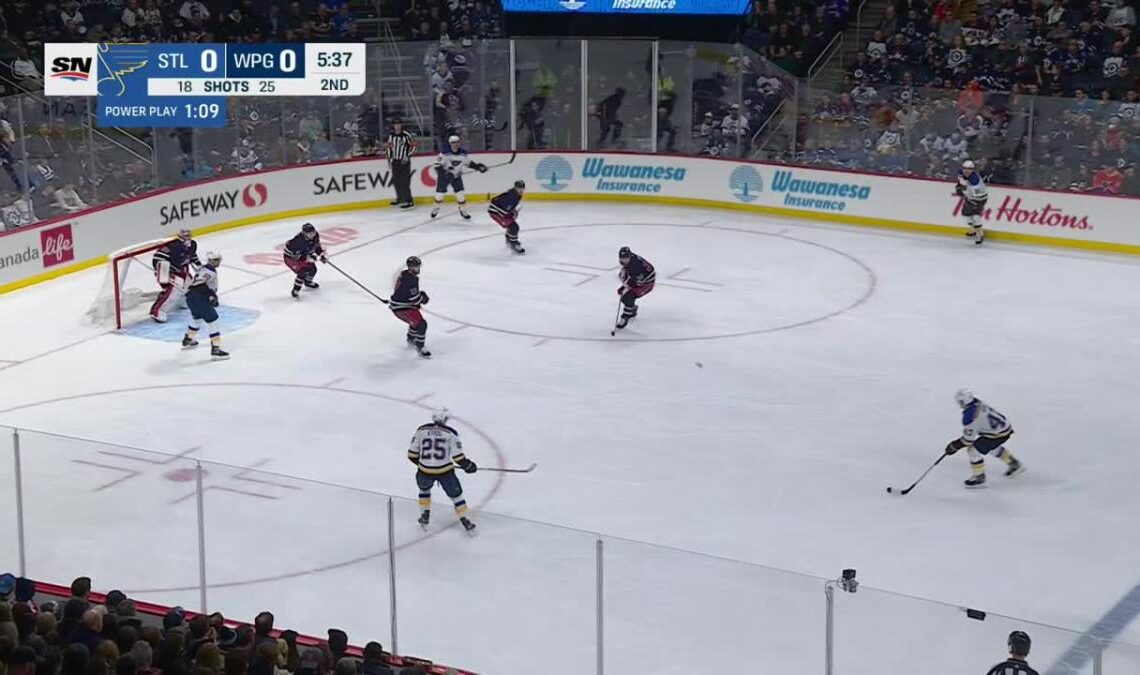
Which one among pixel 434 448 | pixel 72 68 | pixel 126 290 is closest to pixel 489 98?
pixel 72 68

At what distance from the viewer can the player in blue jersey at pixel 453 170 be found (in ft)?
82.0

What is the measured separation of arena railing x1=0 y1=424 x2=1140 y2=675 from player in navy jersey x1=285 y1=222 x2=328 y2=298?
9559 millimetres

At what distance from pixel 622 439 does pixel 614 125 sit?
41.4ft

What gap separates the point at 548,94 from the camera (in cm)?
2706

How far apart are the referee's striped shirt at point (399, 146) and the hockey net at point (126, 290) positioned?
20.6 feet

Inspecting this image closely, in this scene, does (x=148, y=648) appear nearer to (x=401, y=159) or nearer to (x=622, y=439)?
(x=622, y=439)

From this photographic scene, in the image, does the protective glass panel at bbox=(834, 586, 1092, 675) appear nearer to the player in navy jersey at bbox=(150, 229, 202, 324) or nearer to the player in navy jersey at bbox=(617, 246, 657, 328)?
the player in navy jersey at bbox=(617, 246, 657, 328)

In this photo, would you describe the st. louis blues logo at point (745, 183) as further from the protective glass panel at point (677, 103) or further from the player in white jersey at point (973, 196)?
the player in white jersey at point (973, 196)

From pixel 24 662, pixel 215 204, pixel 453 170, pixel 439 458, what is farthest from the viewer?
pixel 453 170

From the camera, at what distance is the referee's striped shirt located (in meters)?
25.8

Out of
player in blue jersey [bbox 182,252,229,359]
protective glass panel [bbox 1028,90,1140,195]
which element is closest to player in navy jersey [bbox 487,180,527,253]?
player in blue jersey [bbox 182,252,229,359]

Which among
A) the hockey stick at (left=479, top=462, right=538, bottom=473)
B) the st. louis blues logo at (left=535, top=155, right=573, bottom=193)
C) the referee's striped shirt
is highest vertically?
the referee's striped shirt

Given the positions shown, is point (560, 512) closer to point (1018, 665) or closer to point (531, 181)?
point (1018, 665)

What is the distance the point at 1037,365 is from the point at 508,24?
16.8 metres
